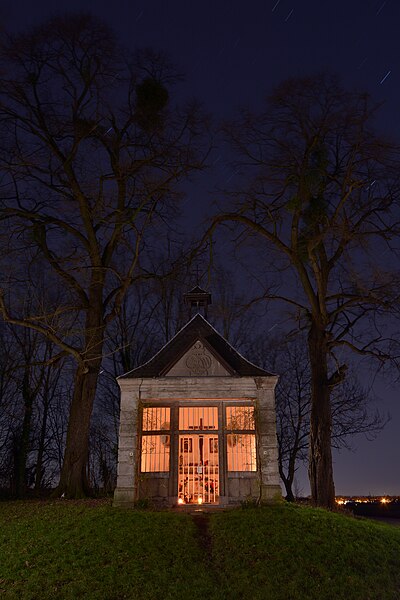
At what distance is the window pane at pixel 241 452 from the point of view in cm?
1677

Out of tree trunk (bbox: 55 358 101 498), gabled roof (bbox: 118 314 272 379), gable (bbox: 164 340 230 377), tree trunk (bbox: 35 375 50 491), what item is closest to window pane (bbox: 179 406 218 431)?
gable (bbox: 164 340 230 377)

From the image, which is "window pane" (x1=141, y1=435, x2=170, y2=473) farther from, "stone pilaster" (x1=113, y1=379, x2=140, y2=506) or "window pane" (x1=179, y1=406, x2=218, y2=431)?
"window pane" (x1=179, y1=406, x2=218, y2=431)

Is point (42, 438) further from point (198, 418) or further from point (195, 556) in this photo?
point (195, 556)

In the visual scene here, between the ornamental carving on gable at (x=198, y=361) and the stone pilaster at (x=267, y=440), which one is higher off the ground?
the ornamental carving on gable at (x=198, y=361)

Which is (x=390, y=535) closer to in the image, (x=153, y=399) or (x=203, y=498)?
(x=203, y=498)

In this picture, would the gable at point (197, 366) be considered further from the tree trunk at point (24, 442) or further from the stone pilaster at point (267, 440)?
the tree trunk at point (24, 442)

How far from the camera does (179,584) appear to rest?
1012 centimetres

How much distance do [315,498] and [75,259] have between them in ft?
37.7

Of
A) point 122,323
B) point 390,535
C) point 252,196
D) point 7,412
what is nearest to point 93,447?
point 7,412

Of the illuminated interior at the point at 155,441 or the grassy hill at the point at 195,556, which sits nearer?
the grassy hill at the point at 195,556

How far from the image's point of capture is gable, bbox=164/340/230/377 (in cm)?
1727

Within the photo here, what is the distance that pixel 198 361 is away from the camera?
17.4 m

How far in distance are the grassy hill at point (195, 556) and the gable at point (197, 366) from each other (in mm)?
4286

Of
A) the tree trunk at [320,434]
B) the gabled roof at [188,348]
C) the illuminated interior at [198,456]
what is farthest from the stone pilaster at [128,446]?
the tree trunk at [320,434]
